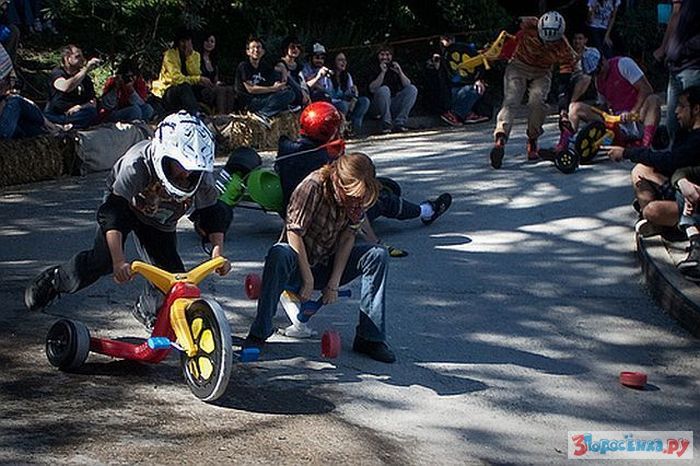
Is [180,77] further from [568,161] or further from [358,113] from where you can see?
[568,161]

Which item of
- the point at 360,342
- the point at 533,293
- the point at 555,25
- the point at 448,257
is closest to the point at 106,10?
the point at 555,25

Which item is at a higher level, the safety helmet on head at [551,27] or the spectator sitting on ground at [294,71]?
the safety helmet on head at [551,27]

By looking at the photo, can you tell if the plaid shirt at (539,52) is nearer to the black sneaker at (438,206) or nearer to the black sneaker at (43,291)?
the black sneaker at (438,206)

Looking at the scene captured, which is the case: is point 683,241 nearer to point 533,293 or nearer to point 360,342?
point 533,293

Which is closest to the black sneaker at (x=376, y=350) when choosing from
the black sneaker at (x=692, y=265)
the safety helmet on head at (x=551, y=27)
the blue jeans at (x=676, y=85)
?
the black sneaker at (x=692, y=265)

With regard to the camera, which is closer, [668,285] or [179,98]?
[668,285]

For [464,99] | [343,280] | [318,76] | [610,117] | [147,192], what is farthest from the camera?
[464,99]

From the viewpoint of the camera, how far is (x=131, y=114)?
13352 millimetres

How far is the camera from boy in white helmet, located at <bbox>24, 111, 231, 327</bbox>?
5.73 metres

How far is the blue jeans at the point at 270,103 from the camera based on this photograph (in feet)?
48.2

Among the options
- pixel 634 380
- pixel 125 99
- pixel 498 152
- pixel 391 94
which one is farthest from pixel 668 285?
pixel 391 94

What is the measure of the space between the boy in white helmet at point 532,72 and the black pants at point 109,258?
6036 millimetres

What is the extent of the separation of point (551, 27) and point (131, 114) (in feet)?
15.6

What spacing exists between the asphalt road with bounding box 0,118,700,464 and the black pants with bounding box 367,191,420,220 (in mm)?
193
